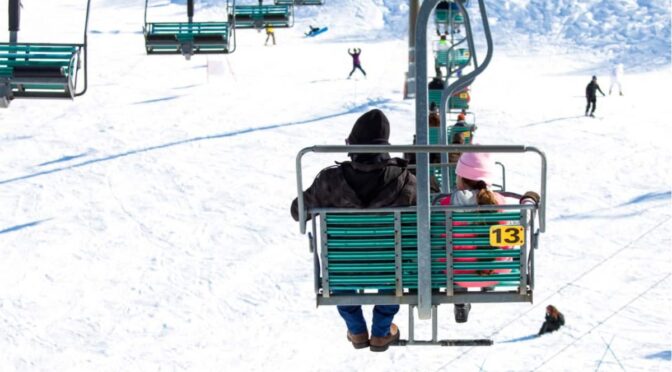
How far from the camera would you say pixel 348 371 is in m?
14.4

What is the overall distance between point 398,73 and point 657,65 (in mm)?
9070

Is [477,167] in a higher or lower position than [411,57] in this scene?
lower

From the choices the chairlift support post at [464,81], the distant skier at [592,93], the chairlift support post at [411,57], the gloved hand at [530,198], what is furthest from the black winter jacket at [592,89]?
the gloved hand at [530,198]

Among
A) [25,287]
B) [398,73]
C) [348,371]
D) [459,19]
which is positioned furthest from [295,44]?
[348,371]

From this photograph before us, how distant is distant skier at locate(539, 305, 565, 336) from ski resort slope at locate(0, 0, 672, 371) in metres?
0.17

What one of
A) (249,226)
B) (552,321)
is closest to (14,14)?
(249,226)

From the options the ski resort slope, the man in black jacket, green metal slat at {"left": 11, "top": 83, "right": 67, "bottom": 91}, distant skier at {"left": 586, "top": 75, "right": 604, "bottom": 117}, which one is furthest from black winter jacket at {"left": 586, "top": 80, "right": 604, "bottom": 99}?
the man in black jacket

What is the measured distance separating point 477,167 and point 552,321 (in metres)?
9.65

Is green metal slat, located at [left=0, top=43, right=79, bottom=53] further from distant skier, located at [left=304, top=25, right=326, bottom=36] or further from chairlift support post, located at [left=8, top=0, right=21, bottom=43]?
distant skier, located at [left=304, top=25, right=326, bottom=36]

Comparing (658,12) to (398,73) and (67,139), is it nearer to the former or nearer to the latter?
(398,73)

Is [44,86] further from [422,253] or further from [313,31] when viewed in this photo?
[313,31]

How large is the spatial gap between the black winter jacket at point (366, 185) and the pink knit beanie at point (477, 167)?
0.96 ft

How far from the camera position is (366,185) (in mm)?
5520

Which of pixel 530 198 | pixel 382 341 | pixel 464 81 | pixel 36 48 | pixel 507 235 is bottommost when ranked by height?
pixel 382 341
